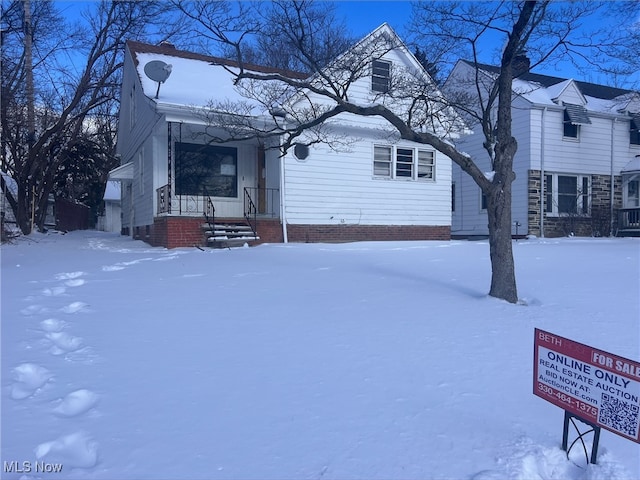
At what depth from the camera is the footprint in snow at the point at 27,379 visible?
3627mm

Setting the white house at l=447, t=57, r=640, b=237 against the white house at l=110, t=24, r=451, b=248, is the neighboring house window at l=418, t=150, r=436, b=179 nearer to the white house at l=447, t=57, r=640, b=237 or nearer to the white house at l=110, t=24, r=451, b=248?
the white house at l=110, t=24, r=451, b=248

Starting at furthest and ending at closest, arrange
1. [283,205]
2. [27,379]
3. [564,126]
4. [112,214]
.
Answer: [112,214] → [564,126] → [283,205] → [27,379]

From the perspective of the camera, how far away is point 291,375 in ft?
13.7

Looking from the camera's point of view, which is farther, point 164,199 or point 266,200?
point 266,200

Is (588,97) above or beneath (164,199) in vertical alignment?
above

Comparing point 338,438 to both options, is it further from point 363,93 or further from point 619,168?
point 619,168

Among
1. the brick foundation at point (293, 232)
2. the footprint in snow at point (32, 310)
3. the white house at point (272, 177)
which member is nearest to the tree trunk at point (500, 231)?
the footprint in snow at point (32, 310)

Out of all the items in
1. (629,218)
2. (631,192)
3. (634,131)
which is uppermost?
(634,131)

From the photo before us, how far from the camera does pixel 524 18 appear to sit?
725 centimetres

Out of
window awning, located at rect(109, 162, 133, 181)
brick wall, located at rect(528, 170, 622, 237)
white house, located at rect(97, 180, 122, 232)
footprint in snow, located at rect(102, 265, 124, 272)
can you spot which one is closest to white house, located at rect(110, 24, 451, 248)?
window awning, located at rect(109, 162, 133, 181)

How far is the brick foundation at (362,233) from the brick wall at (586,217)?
4.57 m

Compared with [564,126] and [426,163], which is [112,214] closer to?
[426,163]

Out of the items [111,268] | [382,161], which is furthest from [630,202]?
[111,268]

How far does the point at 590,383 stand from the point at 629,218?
67.1ft
